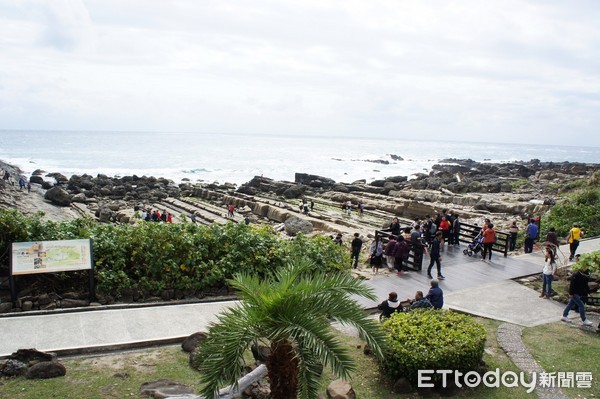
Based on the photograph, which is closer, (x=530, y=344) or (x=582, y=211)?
(x=530, y=344)

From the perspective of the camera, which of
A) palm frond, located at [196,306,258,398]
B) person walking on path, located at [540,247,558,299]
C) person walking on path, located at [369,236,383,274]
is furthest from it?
person walking on path, located at [369,236,383,274]

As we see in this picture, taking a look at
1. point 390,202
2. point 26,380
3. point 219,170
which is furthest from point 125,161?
point 26,380

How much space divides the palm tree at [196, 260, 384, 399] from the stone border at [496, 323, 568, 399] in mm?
3177

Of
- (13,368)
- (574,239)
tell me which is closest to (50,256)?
(13,368)

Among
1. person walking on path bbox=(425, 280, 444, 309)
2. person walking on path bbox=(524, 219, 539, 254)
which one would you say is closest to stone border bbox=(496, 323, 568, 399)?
person walking on path bbox=(425, 280, 444, 309)

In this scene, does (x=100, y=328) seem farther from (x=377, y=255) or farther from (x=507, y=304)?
(x=507, y=304)

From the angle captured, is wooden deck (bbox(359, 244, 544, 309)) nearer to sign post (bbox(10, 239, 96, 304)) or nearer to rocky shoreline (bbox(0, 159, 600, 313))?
sign post (bbox(10, 239, 96, 304))

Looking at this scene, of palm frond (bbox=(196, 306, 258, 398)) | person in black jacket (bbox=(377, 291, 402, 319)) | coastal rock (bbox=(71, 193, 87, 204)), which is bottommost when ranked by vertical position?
coastal rock (bbox=(71, 193, 87, 204))

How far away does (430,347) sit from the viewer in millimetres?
8055

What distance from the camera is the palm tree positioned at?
598cm

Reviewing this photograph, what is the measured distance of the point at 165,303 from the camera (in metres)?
11.1

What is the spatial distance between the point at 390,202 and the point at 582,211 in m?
21.3

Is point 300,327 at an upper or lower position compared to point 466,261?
upper

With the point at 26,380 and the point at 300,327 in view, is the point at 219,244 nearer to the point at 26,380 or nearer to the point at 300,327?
the point at 26,380
